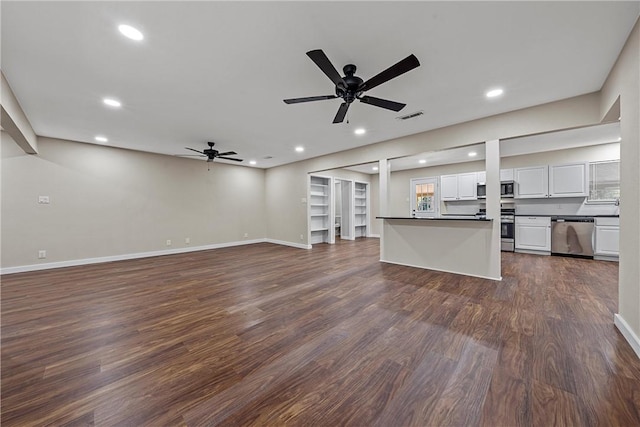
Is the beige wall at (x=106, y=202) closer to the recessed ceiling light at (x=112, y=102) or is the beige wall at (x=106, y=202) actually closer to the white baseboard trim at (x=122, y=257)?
the white baseboard trim at (x=122, y=257)

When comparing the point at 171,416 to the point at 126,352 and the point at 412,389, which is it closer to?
the point at 126,352

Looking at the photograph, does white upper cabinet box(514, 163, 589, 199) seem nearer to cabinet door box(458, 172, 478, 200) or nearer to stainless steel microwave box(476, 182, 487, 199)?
stainless steel microwave box(476, 182, 487, 199)

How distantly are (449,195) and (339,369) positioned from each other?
6.63 meters

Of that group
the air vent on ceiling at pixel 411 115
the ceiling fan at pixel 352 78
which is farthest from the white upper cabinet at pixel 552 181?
the ceiling fan at pixel 352 78

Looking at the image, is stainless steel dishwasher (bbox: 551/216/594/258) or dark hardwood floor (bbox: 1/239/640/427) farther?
stainless steel dishwasher (bbox: 551/216/594/258)

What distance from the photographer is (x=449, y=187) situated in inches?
274

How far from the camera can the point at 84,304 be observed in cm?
286

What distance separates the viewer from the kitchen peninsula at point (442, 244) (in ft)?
12.2

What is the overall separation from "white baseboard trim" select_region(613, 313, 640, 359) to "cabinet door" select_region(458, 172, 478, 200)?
4.77 metres

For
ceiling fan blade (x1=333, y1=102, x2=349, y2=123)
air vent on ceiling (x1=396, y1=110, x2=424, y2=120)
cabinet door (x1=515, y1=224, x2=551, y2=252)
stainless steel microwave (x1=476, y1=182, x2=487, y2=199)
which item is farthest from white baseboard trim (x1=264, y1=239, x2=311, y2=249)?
cabinet door (x1=515, y1=224, x2=551, y2=252)

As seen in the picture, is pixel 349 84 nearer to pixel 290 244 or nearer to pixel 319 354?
pixel 319 354

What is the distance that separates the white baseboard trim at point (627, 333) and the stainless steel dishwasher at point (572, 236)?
3.93 m

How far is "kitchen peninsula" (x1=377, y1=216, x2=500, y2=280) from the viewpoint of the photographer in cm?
373

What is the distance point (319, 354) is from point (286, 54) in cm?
257
